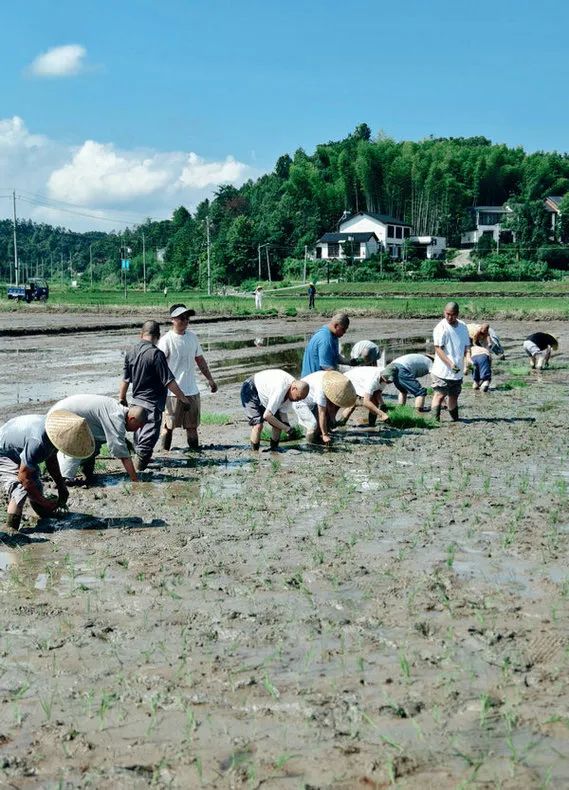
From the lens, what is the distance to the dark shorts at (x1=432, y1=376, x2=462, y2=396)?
11.8 metres

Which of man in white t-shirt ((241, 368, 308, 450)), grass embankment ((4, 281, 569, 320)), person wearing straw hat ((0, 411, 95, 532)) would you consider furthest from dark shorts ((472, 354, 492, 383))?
grass embankment ((4, 281, 569, 320))

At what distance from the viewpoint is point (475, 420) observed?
1228cm

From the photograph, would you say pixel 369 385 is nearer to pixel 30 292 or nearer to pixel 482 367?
pixel 482 367

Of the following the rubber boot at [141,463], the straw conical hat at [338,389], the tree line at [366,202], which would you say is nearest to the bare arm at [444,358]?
the straw conical hat at [338,389]

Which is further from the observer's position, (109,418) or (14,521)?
(109,418)

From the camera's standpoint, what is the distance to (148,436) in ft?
28.7

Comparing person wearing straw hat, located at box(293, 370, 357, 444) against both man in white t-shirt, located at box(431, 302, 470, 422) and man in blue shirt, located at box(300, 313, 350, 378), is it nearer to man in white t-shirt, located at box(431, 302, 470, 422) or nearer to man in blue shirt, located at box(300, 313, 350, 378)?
man in blue shirt, located at box(300, 313, 350, 378)

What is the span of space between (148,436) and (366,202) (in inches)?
3854

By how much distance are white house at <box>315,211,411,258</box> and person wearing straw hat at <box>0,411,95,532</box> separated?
78.3 m

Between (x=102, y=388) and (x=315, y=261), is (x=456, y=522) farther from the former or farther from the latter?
(x=315, y=261)

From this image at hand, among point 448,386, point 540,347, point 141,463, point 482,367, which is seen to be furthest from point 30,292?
point 141,463

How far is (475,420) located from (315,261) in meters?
68.0

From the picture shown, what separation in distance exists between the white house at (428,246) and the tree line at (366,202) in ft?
18.4

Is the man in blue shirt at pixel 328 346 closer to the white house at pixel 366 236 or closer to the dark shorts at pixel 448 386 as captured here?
the dark shorts at pixel 448 386
